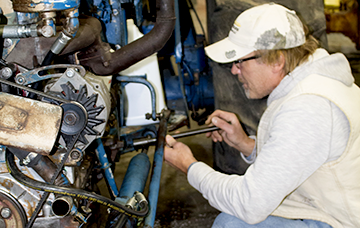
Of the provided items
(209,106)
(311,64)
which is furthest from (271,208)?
(209,106)

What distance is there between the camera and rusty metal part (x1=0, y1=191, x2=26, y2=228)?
1.08 m

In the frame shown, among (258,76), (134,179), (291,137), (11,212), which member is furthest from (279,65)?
(11,212)

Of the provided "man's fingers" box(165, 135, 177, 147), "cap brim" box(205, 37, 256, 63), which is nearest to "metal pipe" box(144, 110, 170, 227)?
"man's fingers" box(165, 135, 177, 147)

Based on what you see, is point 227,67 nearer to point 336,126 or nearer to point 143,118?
point 143,118

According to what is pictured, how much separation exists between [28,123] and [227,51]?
0.80m

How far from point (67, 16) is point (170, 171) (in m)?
1.69

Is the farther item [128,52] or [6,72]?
[128,52]

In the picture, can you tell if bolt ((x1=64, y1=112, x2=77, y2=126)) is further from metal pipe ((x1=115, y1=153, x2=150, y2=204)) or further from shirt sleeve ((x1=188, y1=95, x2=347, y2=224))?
shirt sleeve ((x1=188, y1=95, x2=347, y2=224))

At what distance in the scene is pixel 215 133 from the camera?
1.73 meters

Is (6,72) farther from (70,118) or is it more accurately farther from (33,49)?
(70,118)

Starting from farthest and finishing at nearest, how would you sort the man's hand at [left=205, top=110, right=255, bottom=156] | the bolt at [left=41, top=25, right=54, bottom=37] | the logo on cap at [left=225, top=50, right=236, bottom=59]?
the man's hand at [left=205, top=110, right=255, bottom=156]
the logo on cap at [left=225, top=50, right=236, bottom=59]
the bolt at [left=41, top=25, right=54, bottom=37]

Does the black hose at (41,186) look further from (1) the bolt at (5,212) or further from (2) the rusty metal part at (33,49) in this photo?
(2) the rusty metal part at (33,49)

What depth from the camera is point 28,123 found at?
37.8 inches

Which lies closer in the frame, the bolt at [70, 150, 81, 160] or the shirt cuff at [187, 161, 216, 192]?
the bolt at [70, 150, 81, 160]
